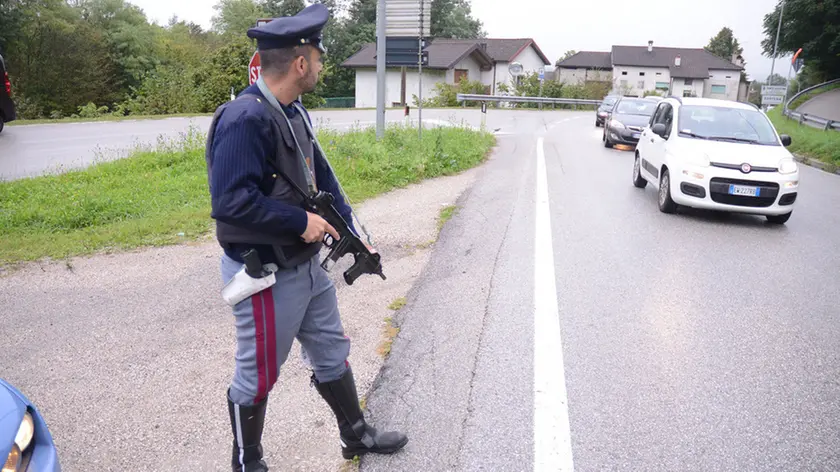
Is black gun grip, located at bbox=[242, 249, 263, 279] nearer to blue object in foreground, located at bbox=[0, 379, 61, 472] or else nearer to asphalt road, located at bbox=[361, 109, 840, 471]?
blue object in foreground, located at bbox=[0, 379, 61, 472]

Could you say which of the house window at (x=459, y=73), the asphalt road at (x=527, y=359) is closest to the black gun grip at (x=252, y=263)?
the asphalt road at (x=527, y=359)

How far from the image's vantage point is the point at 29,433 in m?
2.27

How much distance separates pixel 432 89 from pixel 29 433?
165 feet

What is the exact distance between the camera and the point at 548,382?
3.99m

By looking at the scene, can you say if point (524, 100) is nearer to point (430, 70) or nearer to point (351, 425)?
point (430, 70)

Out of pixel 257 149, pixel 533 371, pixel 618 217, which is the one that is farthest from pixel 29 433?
pixel 618 217

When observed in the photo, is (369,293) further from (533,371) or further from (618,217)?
(618,217)

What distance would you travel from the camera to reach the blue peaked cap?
2.60 meters

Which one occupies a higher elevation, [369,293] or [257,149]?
[257,149]

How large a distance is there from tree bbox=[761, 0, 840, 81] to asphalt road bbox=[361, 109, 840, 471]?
41.3 metres

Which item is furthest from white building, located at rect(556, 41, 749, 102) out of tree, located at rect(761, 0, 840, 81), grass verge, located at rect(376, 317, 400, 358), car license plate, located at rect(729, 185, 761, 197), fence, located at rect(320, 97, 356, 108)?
grass verge, located at rect(376, 317, 400, 358)

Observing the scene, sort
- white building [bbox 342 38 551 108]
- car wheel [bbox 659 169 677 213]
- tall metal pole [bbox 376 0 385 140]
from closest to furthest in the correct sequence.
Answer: car wheel [bbox 659 169 677 213], tall metal pole [bbox 376 0 385 140], white building [bbox 342 38 551 108]

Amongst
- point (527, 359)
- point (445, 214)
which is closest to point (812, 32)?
point (445, 214)

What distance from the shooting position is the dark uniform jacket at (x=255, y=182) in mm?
2463
